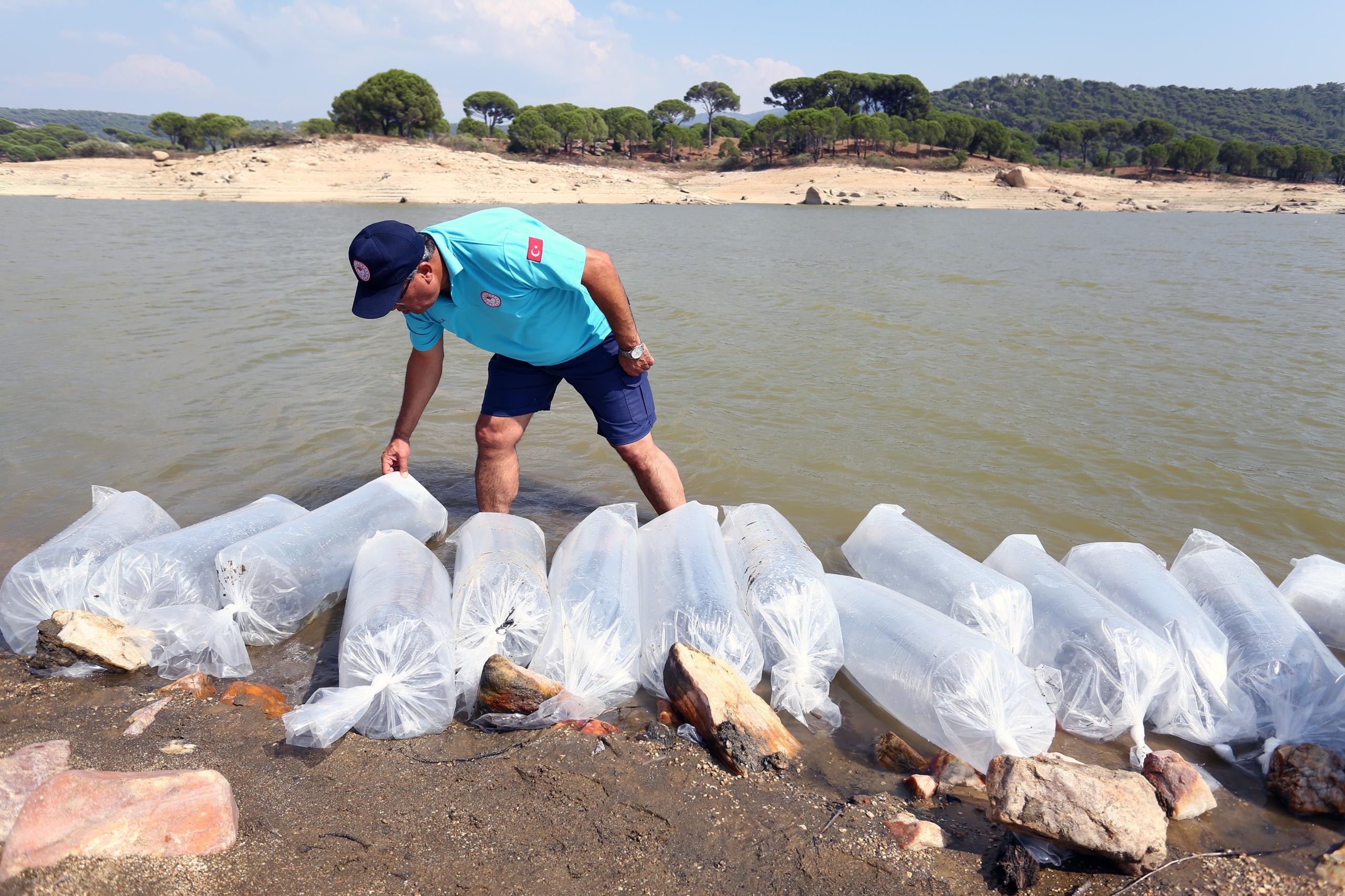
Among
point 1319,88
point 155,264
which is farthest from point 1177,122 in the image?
point 155,264

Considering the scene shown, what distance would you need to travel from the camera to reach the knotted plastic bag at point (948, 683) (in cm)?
217

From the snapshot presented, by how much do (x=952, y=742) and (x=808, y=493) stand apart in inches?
87.2

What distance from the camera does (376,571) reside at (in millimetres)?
2758

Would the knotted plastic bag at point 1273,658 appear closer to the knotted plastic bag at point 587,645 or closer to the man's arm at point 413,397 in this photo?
the knotted plastic bag at point 587,645

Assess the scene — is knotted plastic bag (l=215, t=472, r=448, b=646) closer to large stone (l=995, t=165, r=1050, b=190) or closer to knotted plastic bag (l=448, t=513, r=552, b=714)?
knotted plastic bag (l=448, t=513, r=552, b=714)

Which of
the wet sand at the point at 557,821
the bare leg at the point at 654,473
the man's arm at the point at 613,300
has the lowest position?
the wet sand at the point at 557,821

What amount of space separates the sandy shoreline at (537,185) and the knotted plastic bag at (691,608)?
3028 centimetres

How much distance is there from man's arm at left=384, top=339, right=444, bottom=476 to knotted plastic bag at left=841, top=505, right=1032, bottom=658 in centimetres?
196

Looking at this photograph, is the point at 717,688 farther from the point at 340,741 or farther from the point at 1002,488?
the point at 1002,488

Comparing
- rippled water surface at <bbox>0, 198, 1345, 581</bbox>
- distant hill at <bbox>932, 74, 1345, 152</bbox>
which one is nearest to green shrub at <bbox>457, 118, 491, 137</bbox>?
rippled water surface at <bbox>0, 198, 1345, 581</bbox>

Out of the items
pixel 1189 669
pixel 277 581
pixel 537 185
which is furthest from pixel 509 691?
pixel 537 185

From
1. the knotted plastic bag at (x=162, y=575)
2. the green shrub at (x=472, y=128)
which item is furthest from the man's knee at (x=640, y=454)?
the green shrub at (x=472, y=128)

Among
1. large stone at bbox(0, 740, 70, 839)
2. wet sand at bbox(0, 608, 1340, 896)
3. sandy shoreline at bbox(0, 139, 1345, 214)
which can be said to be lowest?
wet sand at bbox(0, 608, 1340, 896)

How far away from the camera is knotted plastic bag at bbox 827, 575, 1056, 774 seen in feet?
7.11
